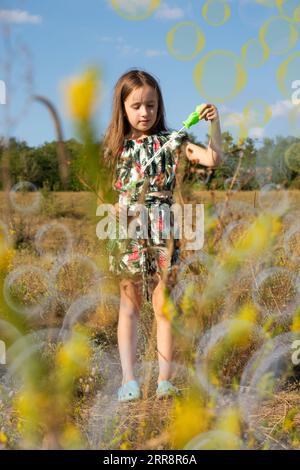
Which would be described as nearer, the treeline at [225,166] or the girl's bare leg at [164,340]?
the treeline at [225,166]

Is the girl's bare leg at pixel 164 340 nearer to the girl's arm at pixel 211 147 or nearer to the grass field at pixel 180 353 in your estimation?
the grass field at pixel 180 353

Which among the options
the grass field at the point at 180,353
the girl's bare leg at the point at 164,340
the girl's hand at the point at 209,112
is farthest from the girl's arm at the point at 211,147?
the girl's bare leg at the point at 164,340

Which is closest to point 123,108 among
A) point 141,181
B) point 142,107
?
point 142,107

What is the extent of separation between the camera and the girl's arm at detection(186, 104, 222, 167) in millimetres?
1434

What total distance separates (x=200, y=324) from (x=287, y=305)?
1181 millimetres

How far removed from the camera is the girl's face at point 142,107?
1.61 metres

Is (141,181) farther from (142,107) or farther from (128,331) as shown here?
(128,331)

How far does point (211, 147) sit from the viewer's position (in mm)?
1556

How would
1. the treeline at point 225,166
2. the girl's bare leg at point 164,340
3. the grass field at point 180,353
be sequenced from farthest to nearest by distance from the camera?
1. the girl's bare leg at point 164,340
2. the grass field at point 180,353
3. the treeline at point 225,166

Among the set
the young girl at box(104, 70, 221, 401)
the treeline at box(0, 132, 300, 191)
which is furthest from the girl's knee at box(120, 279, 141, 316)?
the treeline at box(0, 132, 300, 191)

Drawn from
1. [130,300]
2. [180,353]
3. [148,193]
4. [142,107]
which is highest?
[142,107]

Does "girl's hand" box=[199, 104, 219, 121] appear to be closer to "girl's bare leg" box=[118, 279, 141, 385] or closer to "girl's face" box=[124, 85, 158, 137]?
"girl's face" box=[124, 85, 158, 137]

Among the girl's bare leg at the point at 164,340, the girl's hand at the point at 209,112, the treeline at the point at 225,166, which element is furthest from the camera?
the girl's bare leg at the point at 164,340

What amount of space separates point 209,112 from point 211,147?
139 mm
